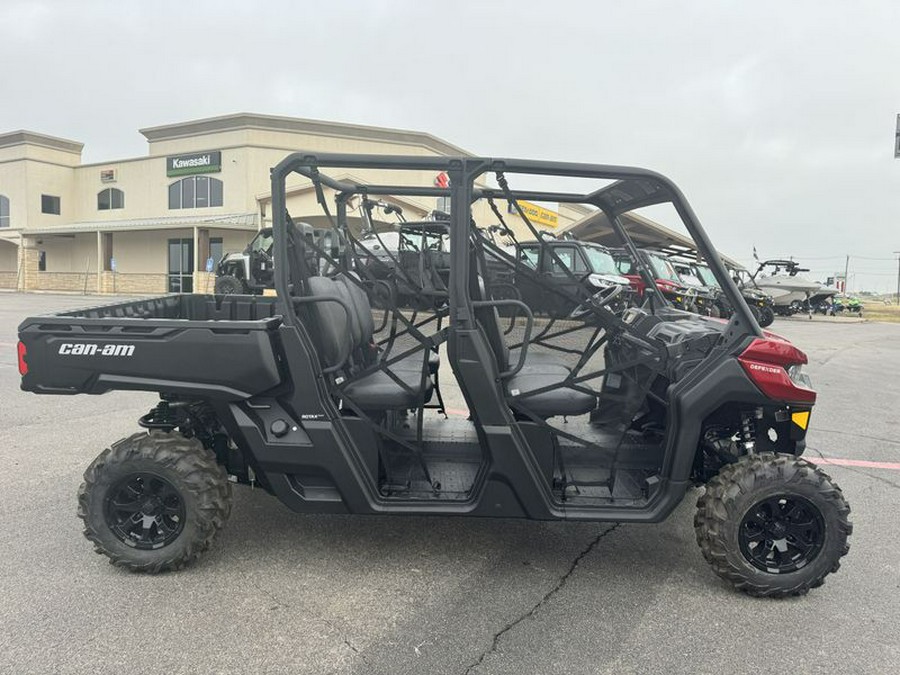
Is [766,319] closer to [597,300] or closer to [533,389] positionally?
[597,300]

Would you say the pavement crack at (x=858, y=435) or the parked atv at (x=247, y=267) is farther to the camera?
the parked atv at (x=247, y=267)

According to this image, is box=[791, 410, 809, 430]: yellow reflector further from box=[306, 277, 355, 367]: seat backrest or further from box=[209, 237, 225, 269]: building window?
box=[209, 237, 225, 269]: building window

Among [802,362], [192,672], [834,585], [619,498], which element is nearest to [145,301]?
[192,672]

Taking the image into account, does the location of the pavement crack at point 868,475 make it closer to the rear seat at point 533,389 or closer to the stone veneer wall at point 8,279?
the rear seat at point 533,389

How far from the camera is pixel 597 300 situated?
3312mm

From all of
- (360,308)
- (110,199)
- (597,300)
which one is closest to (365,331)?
(360,308)

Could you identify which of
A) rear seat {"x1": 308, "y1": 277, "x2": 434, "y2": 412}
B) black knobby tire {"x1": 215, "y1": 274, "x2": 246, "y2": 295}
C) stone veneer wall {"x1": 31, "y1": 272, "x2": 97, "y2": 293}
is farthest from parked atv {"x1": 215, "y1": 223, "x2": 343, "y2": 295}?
stone veneer wall {"x1": 31, "y1": 272, "x2": 97, "y2": 293}

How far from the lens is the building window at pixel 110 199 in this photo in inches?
1426

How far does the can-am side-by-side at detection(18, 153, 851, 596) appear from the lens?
9.67 feet

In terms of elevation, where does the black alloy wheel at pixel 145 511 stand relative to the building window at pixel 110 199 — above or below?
below

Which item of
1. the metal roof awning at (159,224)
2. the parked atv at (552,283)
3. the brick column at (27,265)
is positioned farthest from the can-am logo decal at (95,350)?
the brick column at (27,265)

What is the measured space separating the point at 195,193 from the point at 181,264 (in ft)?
12.8

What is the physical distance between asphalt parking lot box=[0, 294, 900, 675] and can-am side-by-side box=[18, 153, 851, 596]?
0.23 metres

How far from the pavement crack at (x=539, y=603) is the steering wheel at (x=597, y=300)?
128cm
